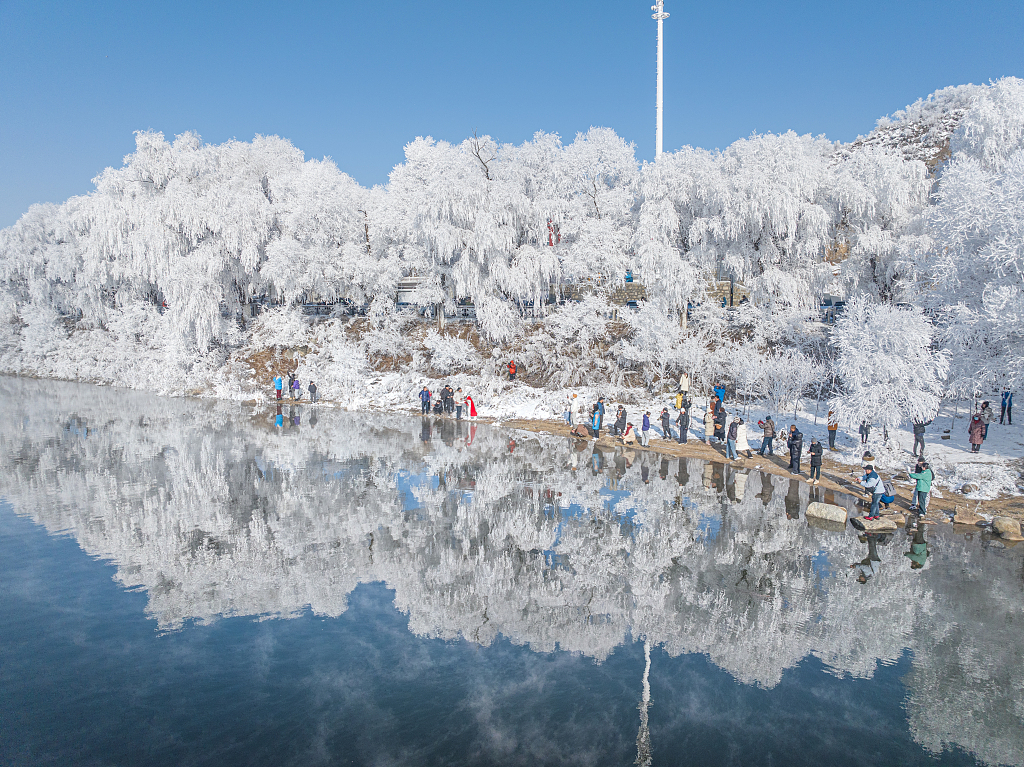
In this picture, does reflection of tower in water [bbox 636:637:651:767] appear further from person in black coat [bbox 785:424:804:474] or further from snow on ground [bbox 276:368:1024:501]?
snow on ground [bbox 276:368:1024:501]

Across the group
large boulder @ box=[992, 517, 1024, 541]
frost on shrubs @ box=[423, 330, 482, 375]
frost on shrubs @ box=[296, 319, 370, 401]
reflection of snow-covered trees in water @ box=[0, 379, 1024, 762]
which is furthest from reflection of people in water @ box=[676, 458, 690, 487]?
frost on shrubs @ box=[296, 319, 370, 401]

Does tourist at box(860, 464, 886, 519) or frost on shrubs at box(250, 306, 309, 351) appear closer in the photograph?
tourist at box(860, 464, 886, 519)

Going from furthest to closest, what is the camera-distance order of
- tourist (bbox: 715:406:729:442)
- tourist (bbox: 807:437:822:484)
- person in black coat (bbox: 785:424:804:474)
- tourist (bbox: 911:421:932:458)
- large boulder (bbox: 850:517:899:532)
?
tourist (bbox: 715:406:729:442), person in black coat (bbox: 785:424:804:474), tourist (bbox: 911:421:932:458), tourist (bbox: 807:437:822:484), large boulder (bbox: 850:517:899:532)

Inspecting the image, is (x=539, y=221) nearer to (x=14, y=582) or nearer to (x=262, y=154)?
(x=262, y=154)

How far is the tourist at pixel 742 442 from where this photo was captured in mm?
21172

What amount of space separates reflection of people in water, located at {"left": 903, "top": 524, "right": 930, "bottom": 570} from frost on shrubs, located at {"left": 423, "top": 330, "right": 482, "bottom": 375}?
2475 centimetres

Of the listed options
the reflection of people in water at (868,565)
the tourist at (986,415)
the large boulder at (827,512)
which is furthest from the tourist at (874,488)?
the tourist at (986,415)

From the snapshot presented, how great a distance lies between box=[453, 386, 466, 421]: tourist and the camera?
30562mm

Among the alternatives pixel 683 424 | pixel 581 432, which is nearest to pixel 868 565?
pixel 683 424

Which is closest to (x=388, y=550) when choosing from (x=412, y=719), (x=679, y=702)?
(x=412, y=719)

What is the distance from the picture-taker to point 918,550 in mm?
13414

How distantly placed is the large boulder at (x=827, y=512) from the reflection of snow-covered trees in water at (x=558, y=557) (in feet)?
1.57

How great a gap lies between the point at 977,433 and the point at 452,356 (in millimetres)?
24749

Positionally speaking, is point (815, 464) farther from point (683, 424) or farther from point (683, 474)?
point (683, 424)
